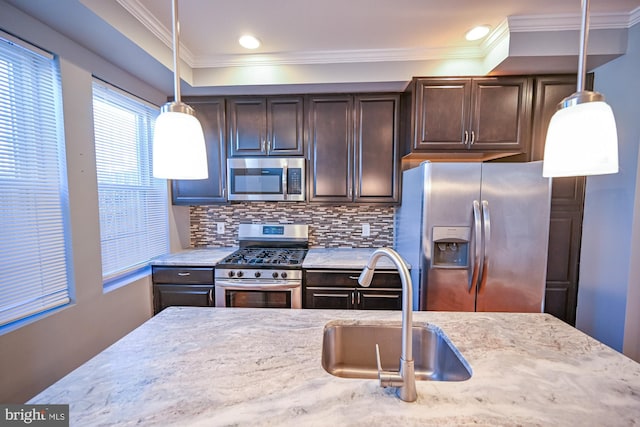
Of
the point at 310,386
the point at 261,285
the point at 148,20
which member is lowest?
the point at 261,285

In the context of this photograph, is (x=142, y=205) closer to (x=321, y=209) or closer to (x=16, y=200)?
(x=16, y=200)

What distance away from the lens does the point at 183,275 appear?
230 cm

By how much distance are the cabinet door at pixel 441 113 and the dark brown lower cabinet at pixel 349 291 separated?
115 cm

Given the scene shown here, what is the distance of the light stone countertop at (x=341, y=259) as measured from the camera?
2.20 metres

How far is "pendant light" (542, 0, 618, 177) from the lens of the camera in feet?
2.31

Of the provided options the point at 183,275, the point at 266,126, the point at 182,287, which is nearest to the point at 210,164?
the point at 266,126

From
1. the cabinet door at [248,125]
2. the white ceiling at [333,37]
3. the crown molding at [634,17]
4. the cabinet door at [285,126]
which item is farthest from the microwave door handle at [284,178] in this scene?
the crown molding at [634,17]

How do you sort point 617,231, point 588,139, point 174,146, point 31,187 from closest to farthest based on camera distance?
point 588,139 → point 174,146 → point 31,187 → point 617,231

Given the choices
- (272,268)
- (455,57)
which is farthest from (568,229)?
(272,268)

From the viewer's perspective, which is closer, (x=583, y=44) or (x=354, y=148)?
(x=583, y=44)

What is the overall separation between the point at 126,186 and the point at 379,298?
2217 millimetres

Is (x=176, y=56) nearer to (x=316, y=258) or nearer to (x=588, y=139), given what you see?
(x=588, y=139)

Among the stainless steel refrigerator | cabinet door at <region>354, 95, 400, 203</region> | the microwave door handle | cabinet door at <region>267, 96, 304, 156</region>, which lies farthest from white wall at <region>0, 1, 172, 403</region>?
the stainless steel refrigerator

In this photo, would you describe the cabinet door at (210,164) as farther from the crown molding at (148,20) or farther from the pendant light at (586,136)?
the pendant light at (586,136)
